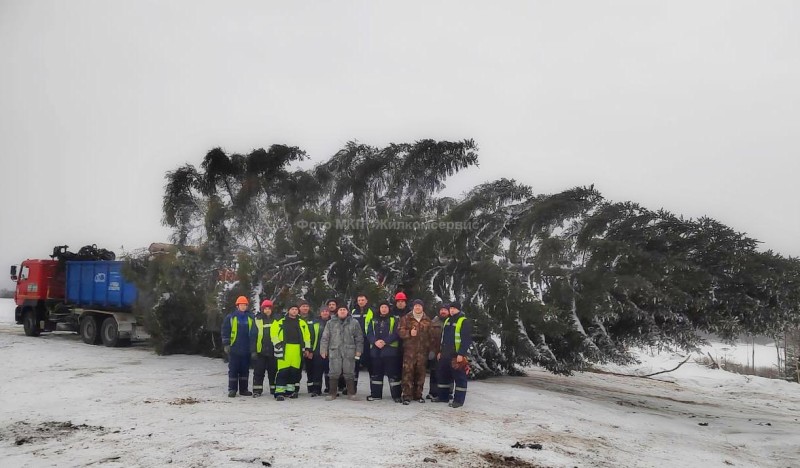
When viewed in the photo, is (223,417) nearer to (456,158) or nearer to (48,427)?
(48,427)

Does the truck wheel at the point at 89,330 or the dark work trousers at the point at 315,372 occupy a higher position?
the dark work trousers at the point at 315,372

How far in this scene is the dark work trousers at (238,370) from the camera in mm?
8141

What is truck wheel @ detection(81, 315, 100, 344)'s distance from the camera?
16.1m

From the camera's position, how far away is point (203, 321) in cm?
1361

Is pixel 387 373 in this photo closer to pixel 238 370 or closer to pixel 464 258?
pixel 238 370

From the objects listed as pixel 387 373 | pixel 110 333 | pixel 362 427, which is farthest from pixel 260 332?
pixel 110 333

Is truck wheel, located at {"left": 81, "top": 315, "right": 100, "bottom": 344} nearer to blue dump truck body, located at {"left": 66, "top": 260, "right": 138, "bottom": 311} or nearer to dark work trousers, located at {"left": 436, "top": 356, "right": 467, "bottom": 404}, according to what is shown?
blue dump truck body, located at {"left": 66, "top": 260, "right": 138, "bottom": 311}

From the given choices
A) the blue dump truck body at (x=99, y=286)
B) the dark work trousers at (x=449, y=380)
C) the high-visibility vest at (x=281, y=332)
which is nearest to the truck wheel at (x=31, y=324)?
the blue dump truck body at (x=99, y=286)

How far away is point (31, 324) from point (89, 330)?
3573 mm

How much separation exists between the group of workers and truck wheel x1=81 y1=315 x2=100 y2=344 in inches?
404

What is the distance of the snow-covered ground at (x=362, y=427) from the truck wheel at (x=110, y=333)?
442 centimetres

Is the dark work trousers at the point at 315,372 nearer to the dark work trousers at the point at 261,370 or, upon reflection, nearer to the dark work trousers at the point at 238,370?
the dark work trousers at the point at 261,370

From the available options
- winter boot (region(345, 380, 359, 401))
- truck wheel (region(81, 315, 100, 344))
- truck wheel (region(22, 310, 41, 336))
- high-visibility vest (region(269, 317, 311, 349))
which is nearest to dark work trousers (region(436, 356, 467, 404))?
winter boot (region(345, 380, 359, 401))

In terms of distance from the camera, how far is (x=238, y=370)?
26.9 ft
